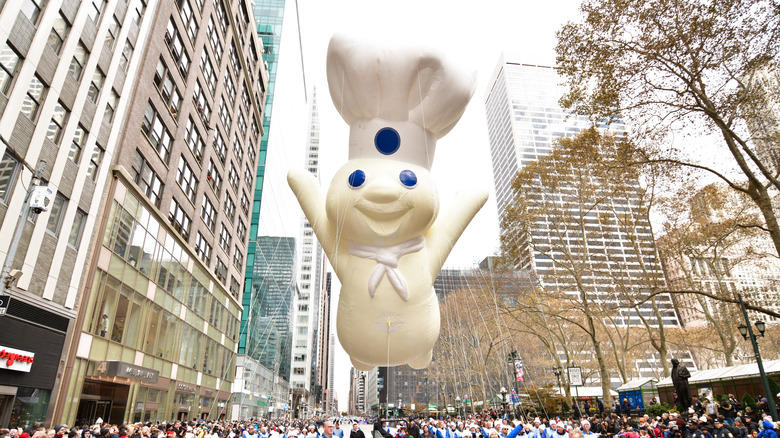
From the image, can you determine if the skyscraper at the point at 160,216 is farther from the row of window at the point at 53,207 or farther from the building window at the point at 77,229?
the row of window at the point at 53,207

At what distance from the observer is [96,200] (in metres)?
15.1

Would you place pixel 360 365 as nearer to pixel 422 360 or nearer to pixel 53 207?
pixel 422 360

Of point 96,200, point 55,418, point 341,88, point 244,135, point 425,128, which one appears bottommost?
point 55,418

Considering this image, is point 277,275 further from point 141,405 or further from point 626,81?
point 626,81

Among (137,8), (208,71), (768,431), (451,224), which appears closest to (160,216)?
(137,8)

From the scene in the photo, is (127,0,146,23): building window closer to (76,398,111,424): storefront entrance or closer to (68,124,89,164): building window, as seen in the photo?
(68,124,89,164): building window

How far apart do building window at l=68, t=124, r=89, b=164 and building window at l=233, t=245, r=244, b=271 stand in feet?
63.5

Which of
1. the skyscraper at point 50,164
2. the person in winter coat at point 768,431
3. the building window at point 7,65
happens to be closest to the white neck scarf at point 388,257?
the person in winter coat at point 768,431

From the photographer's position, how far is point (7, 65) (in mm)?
11211

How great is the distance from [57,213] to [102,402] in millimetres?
7450

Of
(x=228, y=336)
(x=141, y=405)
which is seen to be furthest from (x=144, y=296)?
(x=228, y=336)

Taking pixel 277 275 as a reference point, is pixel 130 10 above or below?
above

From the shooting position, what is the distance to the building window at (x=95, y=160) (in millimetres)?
14938

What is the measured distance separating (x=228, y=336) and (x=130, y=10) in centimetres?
2273
